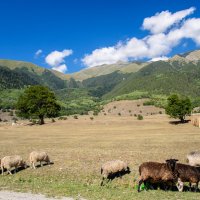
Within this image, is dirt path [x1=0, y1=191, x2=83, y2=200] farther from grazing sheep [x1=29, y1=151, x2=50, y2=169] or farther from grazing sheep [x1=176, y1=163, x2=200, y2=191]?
grazing sheep [x1=29, y1=151, x2=50, y2=169]

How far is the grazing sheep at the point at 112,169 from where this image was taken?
24464mm

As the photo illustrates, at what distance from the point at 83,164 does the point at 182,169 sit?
11.4 meters

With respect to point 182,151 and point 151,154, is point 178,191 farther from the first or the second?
→ point 182,151

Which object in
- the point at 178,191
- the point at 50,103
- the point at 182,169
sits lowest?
the point at 178,191

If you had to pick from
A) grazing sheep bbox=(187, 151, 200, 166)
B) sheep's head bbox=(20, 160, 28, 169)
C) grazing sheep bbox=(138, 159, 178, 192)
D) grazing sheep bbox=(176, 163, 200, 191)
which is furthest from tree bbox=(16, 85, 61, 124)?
grazing sheep bbox=(176, 163, 200, 191)

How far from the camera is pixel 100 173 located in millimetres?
26094

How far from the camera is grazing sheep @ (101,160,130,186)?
80.3 ft

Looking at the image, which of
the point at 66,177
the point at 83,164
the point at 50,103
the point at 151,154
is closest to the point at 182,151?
the point at 151,154

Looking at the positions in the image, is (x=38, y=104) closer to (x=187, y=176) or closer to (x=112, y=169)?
(x=112, y=169)

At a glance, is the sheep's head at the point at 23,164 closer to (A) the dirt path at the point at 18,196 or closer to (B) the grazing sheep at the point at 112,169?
(B) the grazing sheep at the point at 112,169

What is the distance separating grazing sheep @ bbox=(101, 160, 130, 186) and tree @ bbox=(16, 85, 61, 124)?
66.4 metres

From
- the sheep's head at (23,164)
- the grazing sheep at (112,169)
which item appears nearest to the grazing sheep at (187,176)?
the grazing sheep at (112,169)

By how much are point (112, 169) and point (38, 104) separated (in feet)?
229

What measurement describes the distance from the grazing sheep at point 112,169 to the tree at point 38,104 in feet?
218
